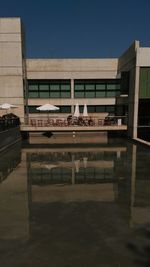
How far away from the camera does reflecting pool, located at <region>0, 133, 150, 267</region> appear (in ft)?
18.3

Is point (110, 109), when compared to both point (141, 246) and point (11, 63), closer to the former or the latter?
point (11, 63)

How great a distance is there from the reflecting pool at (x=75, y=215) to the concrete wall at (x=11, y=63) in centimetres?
1802

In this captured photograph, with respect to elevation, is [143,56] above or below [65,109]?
above

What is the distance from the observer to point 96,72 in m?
36.7

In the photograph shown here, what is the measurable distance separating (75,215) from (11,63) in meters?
27.3

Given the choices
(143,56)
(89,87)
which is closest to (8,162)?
(143,56)

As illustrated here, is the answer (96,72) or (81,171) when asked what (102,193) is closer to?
(81,171)

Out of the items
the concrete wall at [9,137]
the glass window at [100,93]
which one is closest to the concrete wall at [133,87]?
the glass window at [100,93]

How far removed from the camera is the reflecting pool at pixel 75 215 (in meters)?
5.57

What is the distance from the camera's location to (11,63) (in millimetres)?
31172

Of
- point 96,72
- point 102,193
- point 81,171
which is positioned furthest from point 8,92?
point 102,193

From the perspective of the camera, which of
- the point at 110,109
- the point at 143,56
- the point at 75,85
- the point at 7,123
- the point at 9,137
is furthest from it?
the point at 110,109

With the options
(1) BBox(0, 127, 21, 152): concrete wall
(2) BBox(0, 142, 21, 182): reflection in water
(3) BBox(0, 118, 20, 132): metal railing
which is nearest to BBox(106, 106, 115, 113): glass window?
(1) BBox(0, 127, 21, 152): concrete wall

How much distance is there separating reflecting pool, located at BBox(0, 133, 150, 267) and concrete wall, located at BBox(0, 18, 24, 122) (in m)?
18.0
